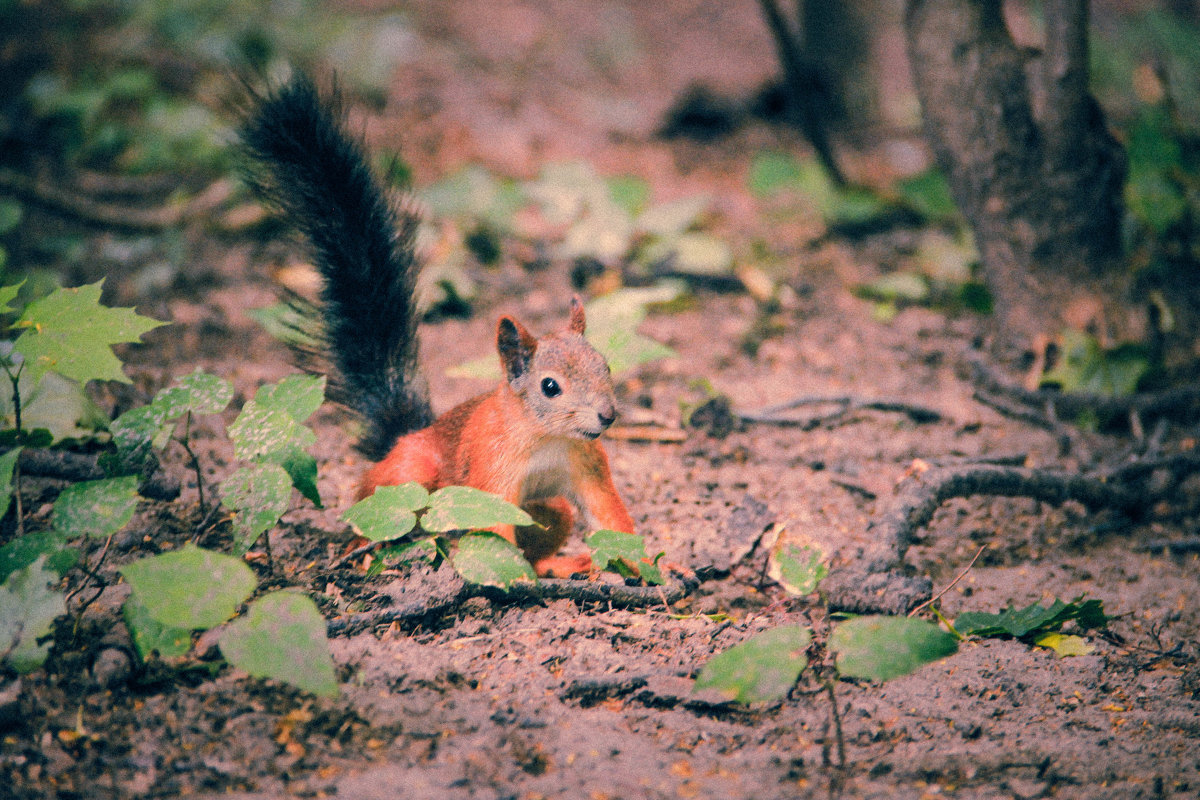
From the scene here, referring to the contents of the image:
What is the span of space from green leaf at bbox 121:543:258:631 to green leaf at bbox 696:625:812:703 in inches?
34.4

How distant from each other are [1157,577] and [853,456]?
3.10 ft

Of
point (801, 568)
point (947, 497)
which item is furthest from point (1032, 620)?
point (801, 568)

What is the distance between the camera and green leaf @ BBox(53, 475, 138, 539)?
168 cm

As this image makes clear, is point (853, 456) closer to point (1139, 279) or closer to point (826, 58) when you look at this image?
point (1139, 279)

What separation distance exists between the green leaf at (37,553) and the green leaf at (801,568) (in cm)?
153

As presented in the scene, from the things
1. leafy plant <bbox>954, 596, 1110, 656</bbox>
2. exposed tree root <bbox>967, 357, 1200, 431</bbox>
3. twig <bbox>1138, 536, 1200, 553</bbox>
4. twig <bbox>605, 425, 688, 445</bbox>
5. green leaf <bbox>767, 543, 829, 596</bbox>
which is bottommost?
twig <bbox>1138, 536, 1200, 553</bbox>

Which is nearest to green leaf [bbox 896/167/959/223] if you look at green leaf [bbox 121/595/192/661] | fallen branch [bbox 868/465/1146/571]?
fallen branch [bbox 868/465/1146/571]

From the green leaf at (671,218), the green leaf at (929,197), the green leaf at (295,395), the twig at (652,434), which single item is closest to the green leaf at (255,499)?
the green leaf at (295,395)

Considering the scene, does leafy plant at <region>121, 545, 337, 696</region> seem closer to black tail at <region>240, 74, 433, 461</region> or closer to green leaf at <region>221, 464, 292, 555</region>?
green leaf at <region>221, 464, 292, 555</region>

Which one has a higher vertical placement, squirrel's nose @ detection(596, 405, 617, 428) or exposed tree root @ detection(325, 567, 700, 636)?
squirrel's nose @ detection(596, 405, 617, 428)

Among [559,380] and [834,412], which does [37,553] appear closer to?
[559,380]

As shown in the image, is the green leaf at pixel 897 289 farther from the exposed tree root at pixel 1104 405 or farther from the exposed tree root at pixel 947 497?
the exposed tree root at pixel 947 497

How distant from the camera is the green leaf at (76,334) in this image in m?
1.83

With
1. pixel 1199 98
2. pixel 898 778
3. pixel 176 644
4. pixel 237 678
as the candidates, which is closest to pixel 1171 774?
pixel 898 778
